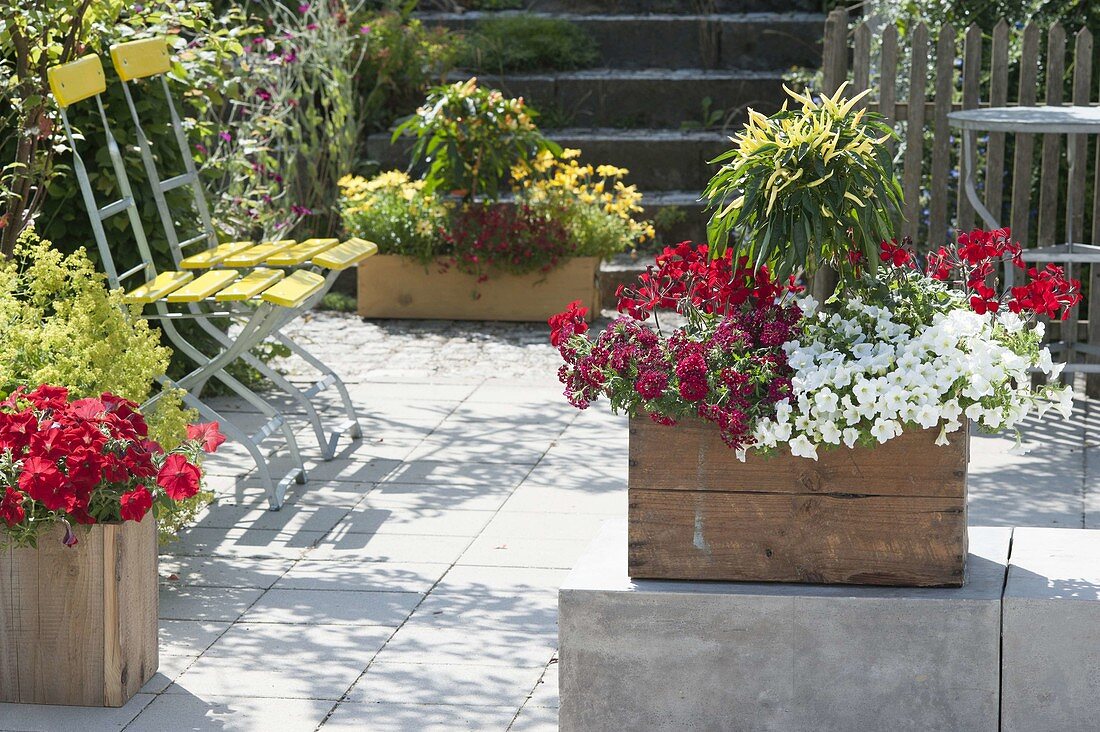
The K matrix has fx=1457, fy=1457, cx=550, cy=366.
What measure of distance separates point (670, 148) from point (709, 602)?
268 inches

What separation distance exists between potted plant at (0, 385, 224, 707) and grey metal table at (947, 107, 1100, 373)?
291 cm

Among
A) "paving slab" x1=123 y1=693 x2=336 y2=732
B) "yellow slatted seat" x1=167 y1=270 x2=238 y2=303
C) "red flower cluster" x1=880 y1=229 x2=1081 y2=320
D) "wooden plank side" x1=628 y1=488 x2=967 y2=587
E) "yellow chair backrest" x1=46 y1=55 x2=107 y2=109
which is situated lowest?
"paving slab" x1=123 y1=693 x2=336 y2=732

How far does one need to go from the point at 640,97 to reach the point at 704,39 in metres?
0.98

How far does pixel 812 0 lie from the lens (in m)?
11.1

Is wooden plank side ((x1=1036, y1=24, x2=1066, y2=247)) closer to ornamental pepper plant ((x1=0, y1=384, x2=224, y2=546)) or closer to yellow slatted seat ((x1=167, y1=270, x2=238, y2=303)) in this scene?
yellow slatted seat ((x1=167, y1=270, x2=238, y2=303))

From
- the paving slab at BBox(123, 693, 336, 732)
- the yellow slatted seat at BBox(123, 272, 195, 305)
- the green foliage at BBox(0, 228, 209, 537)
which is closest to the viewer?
the paving slab at BBox(123, 693, 336, 732)

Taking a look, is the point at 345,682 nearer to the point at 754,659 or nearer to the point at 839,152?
the point at 754,659

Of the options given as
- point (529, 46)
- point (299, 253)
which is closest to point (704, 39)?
point (529, 46)

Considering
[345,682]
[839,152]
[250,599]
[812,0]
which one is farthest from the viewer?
[812,0]

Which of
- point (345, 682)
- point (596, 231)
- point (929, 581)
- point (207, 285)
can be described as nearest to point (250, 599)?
point (345, 682)

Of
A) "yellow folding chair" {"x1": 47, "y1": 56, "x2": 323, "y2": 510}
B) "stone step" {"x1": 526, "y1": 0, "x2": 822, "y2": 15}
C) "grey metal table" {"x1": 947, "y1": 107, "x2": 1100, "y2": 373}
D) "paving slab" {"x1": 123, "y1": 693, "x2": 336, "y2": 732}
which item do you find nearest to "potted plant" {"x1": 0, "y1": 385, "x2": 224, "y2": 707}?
"paving slab" {"x1": 123, "y1": 693, "x2": 336, "y2": 732}

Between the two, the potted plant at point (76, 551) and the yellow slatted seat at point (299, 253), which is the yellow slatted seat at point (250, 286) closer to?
the yellow slatted seat at point (299, 253)

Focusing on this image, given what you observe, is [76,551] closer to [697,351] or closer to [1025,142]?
[697,351]

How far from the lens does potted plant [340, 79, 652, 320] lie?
756cm
